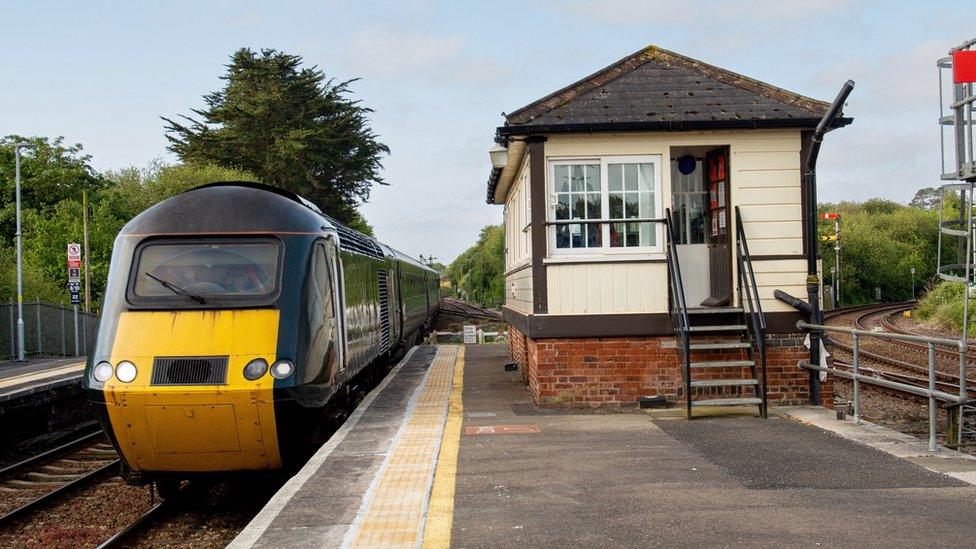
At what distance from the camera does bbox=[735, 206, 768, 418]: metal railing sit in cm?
960

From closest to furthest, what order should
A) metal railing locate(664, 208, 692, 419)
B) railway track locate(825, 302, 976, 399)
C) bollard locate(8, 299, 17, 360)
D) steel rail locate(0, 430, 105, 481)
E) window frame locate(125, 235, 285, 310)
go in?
window frame locate(125, 235, 285, 310)
metal railing locate(664, 208, 692, 419)
steel rail locate(0, 430, 105, 481)
railway track locate(825, 302, 976, 399)
bollard locate(8, 299, 17, 360)

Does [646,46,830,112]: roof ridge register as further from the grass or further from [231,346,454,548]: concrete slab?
the grass

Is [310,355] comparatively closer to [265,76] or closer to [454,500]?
[454,500]

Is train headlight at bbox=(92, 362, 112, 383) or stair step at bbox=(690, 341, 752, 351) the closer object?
train headlight at bbox=(92, 362, 112, 383)

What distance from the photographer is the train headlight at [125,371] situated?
747 cm

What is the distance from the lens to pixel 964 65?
32.2ft

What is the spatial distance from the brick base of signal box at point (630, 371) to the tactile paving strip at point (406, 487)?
1340 mm

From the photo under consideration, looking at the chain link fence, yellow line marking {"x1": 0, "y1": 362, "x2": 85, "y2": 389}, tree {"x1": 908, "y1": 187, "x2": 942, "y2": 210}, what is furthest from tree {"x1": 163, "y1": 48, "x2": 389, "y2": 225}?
tree {"x1": 908, "y1": 187, "x2": 942, "y2": 210}

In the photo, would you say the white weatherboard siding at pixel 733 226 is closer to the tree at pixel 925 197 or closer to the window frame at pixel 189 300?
the window frame at pixel 189 300

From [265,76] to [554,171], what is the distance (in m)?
37.2

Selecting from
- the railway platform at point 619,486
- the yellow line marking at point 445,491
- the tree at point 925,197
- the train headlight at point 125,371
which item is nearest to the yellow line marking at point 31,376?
the train headlight at point 125,371

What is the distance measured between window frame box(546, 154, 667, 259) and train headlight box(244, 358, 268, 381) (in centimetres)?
418

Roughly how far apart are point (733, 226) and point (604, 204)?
152 centimetres

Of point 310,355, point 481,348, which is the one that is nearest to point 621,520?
point 310,355
